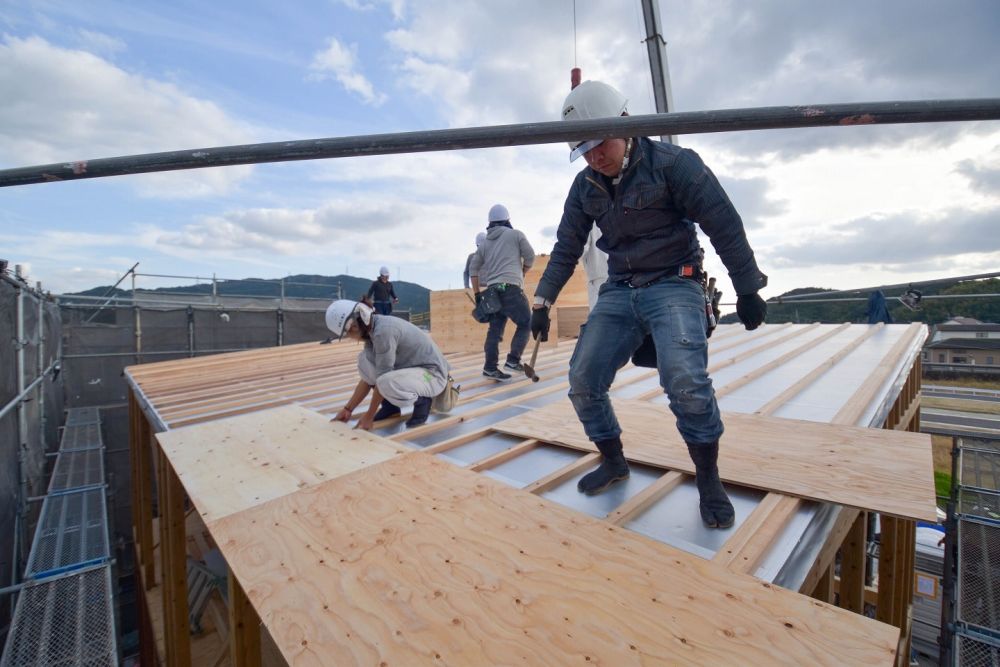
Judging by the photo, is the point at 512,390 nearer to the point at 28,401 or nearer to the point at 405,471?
the point at 405,471

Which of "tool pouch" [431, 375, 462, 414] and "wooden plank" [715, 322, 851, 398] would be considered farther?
"wooden plank" [715, 322, 851, 398]

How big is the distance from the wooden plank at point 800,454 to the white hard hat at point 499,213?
2501 millimetres

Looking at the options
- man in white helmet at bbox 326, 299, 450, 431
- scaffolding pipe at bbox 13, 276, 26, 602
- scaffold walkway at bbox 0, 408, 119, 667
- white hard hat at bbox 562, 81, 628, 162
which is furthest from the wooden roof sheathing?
white hard hat at bbox 562, 81, 628, 162

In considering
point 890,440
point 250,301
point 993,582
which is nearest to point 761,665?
point 890,440

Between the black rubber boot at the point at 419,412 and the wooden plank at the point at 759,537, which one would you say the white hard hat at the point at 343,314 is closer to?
the black rubber boot at the point at 419,412

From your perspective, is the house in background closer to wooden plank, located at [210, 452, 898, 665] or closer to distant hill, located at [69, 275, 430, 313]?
wooden plank, located at [210, 452, 898, 665]

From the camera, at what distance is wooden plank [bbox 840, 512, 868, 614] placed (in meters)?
2.35

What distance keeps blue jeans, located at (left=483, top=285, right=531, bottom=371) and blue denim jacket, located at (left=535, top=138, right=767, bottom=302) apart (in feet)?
8.38

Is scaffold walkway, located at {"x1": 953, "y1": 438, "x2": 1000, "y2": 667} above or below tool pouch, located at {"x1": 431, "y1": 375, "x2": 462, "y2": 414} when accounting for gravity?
below

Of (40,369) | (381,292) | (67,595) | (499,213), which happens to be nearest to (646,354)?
(499,213)

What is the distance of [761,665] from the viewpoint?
3.48 ft

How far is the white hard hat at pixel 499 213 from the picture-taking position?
4.95 m

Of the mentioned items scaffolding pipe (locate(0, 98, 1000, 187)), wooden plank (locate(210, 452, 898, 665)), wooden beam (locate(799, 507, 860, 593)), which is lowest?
wooden beam (locate(799, 507, 860, 593))

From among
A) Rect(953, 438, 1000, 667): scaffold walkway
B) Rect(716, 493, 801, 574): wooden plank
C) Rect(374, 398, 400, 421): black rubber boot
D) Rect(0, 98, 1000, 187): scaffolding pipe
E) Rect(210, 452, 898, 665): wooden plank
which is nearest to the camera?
Rect(0, 98, 1000, 187): scaffolding pipe
